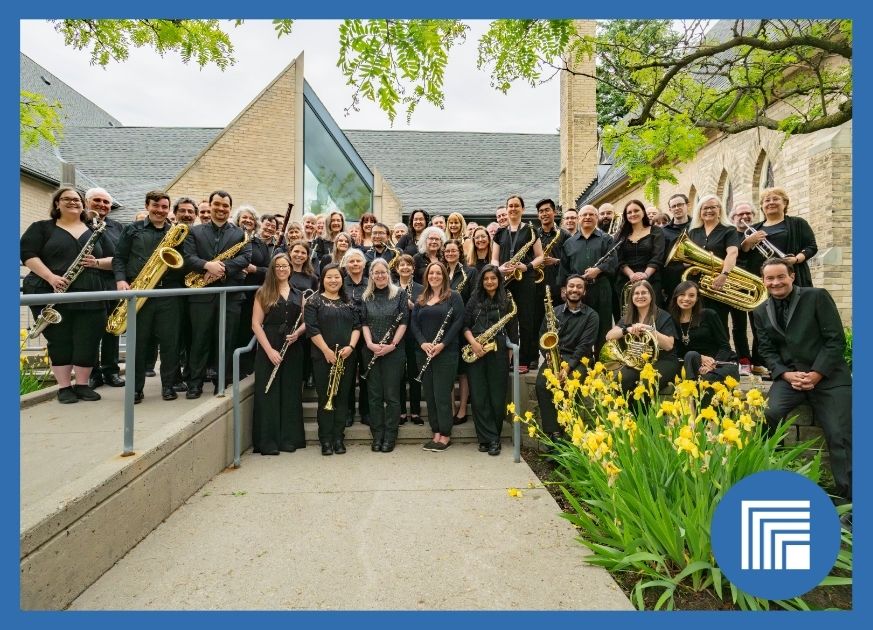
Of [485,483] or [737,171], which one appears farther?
[737,171]

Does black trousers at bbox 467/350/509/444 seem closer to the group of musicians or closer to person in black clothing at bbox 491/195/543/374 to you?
the group of musicians

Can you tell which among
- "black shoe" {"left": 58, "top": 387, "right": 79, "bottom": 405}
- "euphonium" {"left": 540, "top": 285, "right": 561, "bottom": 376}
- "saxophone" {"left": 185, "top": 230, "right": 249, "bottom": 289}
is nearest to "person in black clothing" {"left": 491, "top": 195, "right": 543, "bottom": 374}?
"euphonium" {"left": 540, "top": 285, "right": 561, "bottom": 376}

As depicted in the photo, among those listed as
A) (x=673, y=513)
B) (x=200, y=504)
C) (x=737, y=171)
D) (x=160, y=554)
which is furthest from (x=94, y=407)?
(x=737, y=171)

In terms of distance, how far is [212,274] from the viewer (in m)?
4.80

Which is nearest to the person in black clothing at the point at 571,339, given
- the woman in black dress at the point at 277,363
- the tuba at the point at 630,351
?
the tuba at the point at 630,351

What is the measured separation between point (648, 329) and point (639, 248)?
114 centimetres

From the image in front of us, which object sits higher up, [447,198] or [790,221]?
[447,198]

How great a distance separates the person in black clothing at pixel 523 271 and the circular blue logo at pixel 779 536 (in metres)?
3.34

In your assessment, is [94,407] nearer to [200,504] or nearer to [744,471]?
[200,504]

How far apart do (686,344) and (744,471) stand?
2.01m

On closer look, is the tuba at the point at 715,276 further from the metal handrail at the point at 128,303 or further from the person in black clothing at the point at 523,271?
the metal handrail at the point at 128,303

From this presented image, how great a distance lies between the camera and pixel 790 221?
15.7 feet

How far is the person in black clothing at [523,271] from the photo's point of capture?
536cm

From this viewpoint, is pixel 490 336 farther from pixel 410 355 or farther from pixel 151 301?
pixel 151 301
